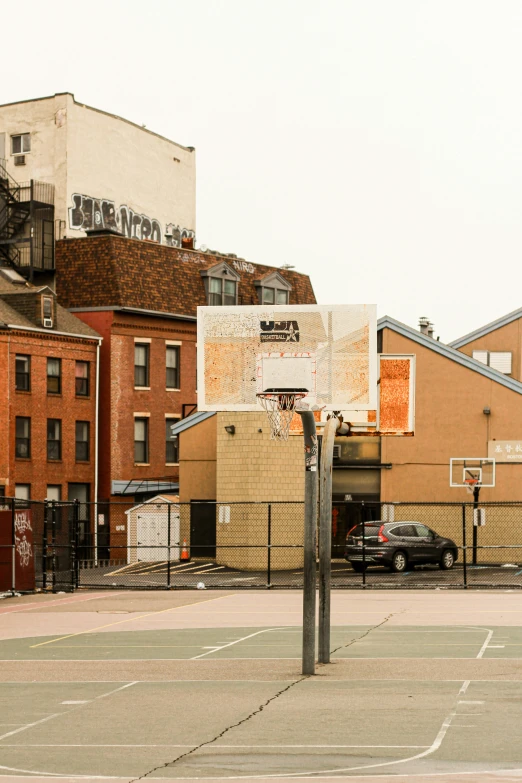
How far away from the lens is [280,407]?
57.8 feet

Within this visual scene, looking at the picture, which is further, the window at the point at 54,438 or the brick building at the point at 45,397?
the window at the point at 54,438

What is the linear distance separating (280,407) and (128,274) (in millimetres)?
47732

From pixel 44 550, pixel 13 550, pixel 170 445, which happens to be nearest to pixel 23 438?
pixel 170 445

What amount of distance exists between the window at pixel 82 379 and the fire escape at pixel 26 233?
5.29 metres

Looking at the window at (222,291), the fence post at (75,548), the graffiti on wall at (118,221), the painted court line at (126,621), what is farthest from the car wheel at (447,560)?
the graffiti on wall at (118,221)

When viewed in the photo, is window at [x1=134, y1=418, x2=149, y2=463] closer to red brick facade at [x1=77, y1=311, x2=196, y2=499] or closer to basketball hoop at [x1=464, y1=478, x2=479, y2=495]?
red brick facade at [x1=77, y1=311, x2=196, y2=499]

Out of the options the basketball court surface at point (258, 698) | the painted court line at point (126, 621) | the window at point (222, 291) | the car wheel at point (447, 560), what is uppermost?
the window at point (222, 291)

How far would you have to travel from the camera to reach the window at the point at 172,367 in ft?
218

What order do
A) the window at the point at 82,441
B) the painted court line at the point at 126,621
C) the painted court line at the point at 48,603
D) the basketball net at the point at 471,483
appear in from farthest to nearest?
the window at the point at 82,441, the basketball net at the point at 471,483, the painted court line at the point at 48,603, the painted court line at the point at 126,621

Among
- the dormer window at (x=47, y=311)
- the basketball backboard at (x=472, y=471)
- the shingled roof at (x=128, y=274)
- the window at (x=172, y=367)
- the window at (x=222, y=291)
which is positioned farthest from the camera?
the window at (x=222, y=291)

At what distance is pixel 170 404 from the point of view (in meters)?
66.2

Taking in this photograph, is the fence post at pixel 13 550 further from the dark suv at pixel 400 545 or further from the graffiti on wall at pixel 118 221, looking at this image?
the graffiti on wall at pixel 118 221

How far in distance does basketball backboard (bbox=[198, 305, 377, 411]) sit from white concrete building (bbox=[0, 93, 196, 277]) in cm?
4785

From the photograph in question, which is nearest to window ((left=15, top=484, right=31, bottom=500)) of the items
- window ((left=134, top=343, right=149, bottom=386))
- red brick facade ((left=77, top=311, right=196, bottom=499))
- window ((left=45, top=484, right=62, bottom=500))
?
window ((left=45, top=484, right=62, bottom=500))
